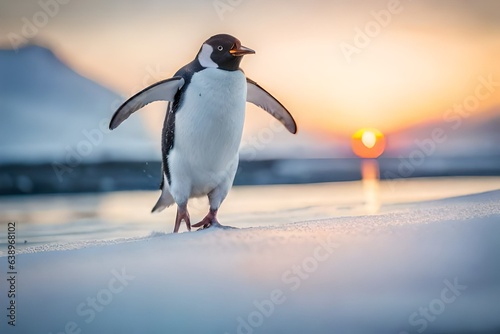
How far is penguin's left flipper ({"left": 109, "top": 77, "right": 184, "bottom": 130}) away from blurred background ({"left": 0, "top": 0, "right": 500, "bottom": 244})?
40cm

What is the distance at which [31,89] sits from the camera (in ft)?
11.4

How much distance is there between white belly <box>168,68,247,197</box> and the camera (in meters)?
2.26

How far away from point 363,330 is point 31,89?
2.58 metres

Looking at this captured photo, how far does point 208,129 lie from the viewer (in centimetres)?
228

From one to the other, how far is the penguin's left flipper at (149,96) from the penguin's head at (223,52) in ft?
0.44

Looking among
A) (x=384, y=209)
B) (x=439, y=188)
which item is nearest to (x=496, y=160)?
(x=439, y=188)

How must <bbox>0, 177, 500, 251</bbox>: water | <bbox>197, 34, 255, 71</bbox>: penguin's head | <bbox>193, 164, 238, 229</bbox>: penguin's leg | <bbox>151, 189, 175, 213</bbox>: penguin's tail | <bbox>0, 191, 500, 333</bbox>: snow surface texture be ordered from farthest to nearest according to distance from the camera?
<bbox>151, 189, 175, 213</bbox>: penguin's tail < <bbox>0, 177, 500, 251</bbox>: water < <bbox>193, 164, 238, 229</bbox>: penguin's leg < <bbox>197, 34, 255, 71</bbox>: penguin's head < <bbox>0, 191, 500, 333</bbox>: snow surface texture

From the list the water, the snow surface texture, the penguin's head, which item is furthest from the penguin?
the snow surface texture

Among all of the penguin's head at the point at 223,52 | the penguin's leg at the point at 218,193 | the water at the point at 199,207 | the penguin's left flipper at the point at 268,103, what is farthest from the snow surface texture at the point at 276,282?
the penguin's left flipper at the point at 268,103

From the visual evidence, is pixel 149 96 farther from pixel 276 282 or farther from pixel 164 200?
pixel 276 282

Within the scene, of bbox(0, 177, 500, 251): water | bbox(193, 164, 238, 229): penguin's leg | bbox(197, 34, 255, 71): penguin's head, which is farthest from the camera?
bbox(0, 177, 500, 251): water

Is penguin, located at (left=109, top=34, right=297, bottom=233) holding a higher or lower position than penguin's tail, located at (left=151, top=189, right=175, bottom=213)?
higher

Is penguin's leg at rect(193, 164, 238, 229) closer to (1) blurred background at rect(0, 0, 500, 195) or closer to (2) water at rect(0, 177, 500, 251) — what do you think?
(2) water at rect(0, 177, 500, 251)

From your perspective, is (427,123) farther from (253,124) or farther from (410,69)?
(253,124)
